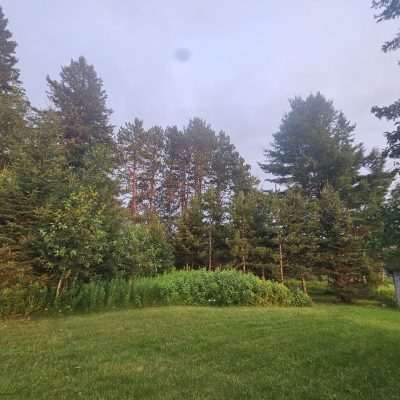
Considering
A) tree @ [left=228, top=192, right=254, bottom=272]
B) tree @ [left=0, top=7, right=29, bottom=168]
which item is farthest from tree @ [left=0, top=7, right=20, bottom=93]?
tree @ [left=228, top=192, right=254, bottom=272]

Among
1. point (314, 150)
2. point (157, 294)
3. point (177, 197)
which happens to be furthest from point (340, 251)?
point (177, 197)

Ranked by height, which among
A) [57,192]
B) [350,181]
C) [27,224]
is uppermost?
[350,181]

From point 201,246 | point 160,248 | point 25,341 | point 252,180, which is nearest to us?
point 25,341

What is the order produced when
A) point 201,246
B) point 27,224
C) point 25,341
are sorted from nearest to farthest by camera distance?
1. point 25,341
2. point 27,224
3. point 201,246

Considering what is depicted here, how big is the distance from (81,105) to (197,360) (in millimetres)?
18535

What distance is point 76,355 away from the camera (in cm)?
377

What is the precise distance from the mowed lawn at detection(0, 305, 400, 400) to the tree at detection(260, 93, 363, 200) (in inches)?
576

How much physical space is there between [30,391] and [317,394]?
2.78m

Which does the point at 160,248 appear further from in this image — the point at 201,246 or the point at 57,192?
the point at 57,192

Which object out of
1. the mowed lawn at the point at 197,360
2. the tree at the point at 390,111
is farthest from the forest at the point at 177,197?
the mowed lawn at the point at 197,360

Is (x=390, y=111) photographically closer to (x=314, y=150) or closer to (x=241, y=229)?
(x=241, y=229)

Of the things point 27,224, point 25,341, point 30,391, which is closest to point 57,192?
point 27,224

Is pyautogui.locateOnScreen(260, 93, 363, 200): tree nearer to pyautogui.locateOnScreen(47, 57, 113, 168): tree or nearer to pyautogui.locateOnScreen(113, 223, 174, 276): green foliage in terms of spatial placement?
pyautogui.locateOnScreen(113, 223, 174, 276): green foliage

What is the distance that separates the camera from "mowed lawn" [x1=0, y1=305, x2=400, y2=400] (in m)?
2.75
